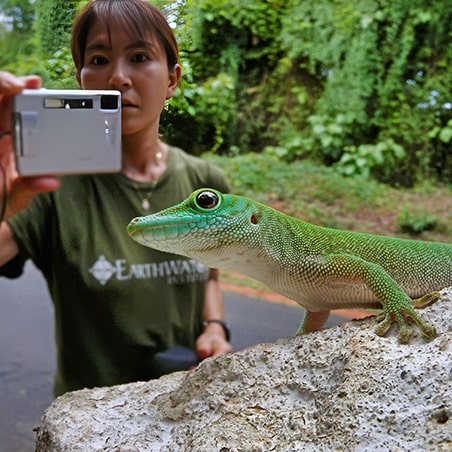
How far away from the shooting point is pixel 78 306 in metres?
1.06

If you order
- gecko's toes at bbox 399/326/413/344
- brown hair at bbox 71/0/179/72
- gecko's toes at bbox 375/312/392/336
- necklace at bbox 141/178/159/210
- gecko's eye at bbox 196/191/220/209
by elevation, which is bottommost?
gecko's toes at bbox 375/312/392/336

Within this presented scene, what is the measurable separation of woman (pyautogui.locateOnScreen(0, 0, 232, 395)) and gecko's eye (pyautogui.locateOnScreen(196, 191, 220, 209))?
0.10 metres

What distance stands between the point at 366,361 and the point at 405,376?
6 centimetres

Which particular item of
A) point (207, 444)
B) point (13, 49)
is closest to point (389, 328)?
point (207, 444)

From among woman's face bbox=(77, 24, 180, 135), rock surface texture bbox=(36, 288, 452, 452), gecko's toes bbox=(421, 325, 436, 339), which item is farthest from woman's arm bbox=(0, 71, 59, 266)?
gecko's toes bbox=(421, 325, 436, 339)

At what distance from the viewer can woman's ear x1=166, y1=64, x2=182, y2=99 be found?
819 mm

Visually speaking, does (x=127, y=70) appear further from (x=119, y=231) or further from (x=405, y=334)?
(x=405, y=334)

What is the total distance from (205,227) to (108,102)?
0.75ft

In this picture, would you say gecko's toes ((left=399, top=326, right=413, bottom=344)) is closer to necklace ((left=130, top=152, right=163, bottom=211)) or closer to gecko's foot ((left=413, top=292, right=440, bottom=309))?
gecko's foot ((left=413, top=292, right=440, bottom=309))

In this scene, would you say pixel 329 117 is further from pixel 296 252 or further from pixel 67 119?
pixel 67 119

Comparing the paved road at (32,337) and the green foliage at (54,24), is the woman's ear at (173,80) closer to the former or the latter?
the green foliage at (54,24)

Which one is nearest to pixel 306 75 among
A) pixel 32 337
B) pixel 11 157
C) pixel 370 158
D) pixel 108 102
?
pixel 370 158

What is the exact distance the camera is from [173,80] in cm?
82

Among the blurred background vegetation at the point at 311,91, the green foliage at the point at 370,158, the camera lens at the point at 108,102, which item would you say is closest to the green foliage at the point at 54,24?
the blurred background vegetation at the point at 311,91
